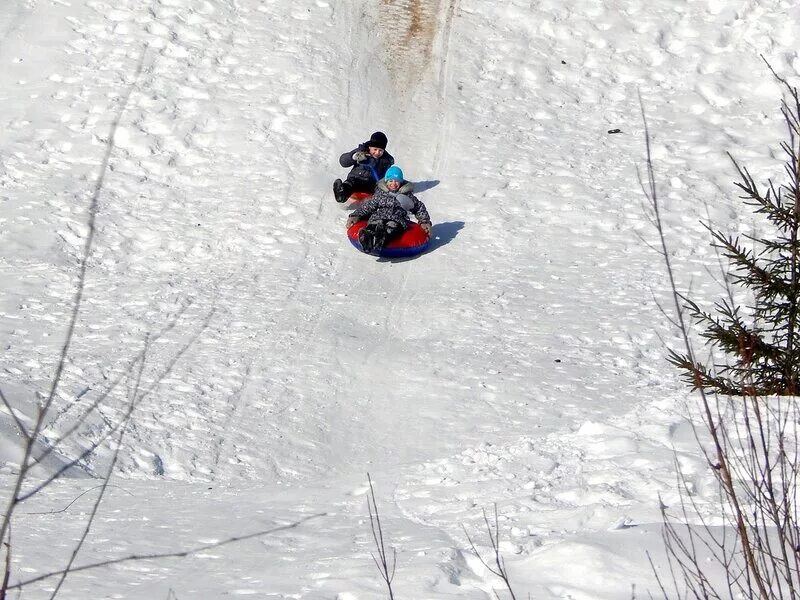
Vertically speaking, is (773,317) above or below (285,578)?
above

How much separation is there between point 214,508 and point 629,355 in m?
4.02

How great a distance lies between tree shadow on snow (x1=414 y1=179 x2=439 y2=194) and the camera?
35.4 ft

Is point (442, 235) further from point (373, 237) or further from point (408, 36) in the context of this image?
point (408, 36)

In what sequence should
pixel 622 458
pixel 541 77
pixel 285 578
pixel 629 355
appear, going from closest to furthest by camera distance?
pixel 285 578, pixel 622 458, pixel 629 355, pixel 541 77

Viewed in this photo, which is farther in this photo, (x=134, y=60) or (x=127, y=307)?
(x=134, y=60)

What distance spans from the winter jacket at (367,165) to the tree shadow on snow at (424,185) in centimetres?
39

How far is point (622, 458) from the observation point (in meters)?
4.89

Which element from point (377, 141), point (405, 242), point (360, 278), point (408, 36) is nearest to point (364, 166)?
point (377, 141)

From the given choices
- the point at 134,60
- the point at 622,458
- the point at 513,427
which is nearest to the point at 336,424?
the point at 513,427

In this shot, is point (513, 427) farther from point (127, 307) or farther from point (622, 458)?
point (127, 307)

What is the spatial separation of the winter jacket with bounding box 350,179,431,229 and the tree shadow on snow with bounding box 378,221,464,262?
0.83 feet

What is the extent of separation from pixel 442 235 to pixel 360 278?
1.29m

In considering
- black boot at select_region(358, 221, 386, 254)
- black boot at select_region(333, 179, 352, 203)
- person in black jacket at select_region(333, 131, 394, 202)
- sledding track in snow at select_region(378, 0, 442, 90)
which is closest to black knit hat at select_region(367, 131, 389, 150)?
person in black jacket at select_region(333, 131, 394, 202)

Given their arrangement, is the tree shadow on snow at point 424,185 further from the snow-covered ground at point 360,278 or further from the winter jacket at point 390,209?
the winter jacket at point 390,209
